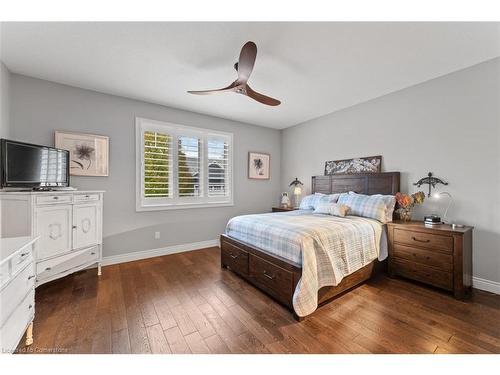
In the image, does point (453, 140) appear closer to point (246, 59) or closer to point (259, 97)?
point (259, 97)

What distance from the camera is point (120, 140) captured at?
326cm

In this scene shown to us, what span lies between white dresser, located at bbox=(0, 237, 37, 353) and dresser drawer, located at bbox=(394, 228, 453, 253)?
3608 millimetres

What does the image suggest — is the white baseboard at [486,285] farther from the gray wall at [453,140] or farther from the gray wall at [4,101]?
the gray wall at [4,101]

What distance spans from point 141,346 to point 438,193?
12.1 feet

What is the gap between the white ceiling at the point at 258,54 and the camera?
6.01ft

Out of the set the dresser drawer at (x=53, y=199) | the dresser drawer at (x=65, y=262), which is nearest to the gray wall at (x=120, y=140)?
the dresser drawer at (x=65, y=262)

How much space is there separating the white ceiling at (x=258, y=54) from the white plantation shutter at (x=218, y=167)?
118 centimetres

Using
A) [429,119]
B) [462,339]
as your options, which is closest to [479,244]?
[462,339]

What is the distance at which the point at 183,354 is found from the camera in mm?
1442

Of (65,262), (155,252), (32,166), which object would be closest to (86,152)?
(32,166)

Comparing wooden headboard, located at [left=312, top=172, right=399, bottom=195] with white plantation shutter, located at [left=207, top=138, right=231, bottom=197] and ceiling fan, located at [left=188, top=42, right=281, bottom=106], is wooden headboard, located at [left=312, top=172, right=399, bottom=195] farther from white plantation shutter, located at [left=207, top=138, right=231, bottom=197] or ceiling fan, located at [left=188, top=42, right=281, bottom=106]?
ceiling fan, located at [left=188, top=42, right=281, bottom=106]

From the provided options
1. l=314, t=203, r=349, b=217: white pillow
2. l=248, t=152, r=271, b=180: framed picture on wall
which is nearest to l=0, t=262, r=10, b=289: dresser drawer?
l=314, t=203, r=349, b=217: white pillow

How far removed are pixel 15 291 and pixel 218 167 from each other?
3243 mm
